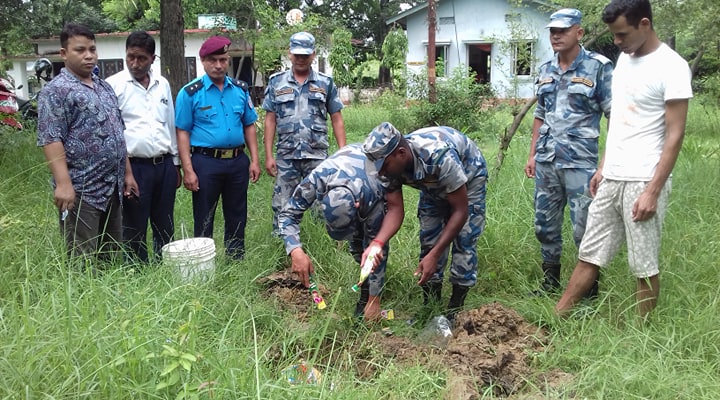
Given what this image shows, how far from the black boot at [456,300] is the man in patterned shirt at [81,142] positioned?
6.20ft

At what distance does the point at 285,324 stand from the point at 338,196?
0.73 m

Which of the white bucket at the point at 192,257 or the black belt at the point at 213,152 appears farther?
the black belt at the point at 213,152

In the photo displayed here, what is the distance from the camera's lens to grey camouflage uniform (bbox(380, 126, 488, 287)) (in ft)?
9.21

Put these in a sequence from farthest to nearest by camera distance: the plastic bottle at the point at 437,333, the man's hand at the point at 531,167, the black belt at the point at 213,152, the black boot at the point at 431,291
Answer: the black belt at the point at 213,152, the man's hand at the point at 531,167, the black boot at the point at 431,291, the plastic bottle at the point at 437,333

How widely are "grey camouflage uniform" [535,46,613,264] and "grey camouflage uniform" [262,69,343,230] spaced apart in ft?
5.23

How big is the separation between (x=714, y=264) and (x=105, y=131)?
350 centimetres

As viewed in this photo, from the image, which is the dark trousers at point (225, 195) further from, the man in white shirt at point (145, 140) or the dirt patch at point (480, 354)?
the dirt patch at point (480, 354)

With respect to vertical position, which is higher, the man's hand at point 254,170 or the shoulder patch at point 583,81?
the shoulder patch at point 583,81

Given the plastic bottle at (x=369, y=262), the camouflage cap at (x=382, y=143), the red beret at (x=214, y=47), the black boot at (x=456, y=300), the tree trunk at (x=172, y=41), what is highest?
the tree trunk at (x=172, y=41)

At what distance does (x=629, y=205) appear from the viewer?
284 centimetres

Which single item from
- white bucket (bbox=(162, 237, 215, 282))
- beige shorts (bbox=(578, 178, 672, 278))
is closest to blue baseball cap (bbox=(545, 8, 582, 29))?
beige shorts (bbox=(578, 178, 672, 278))

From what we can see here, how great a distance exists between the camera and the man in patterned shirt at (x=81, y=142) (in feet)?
9.84

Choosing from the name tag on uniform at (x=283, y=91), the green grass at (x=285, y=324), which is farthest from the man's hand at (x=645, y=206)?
the name tag on uniform at (x=283, y=91)

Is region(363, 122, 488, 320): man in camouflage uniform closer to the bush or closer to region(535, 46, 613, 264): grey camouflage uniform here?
region(535, 46, 613, 264): grey camouflage uniform
